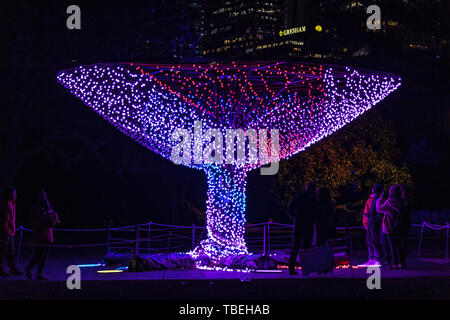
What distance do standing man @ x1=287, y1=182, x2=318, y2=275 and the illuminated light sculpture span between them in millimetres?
2347

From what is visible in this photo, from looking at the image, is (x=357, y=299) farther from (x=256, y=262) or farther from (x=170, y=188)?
(x=170, y=188)

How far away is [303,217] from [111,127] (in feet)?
48.1

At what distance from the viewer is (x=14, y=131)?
75.6ft

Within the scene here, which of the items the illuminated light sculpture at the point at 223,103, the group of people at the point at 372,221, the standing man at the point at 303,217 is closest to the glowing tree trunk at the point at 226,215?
the illuminated light sculpture at the point at 223,103

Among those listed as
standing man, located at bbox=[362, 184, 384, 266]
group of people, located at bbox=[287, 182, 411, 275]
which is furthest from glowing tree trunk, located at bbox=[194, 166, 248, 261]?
standing man, located at bbox=[362, 184, 384, 266]

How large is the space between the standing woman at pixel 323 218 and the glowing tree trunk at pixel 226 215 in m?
2.24

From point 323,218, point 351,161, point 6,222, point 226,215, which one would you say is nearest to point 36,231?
point 6,222

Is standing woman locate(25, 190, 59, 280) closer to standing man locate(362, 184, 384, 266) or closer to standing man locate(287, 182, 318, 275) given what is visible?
standing man locate(287, 182, 318, 275)

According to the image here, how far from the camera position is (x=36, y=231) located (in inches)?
517

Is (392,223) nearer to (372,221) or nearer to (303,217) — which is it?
(372,221)

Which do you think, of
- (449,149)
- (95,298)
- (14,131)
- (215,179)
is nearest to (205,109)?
(215,179)

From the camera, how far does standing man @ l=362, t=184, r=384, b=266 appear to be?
51.7 ft

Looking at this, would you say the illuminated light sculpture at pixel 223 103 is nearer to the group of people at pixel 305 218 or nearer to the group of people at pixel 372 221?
the group of people at pixel 372 221
